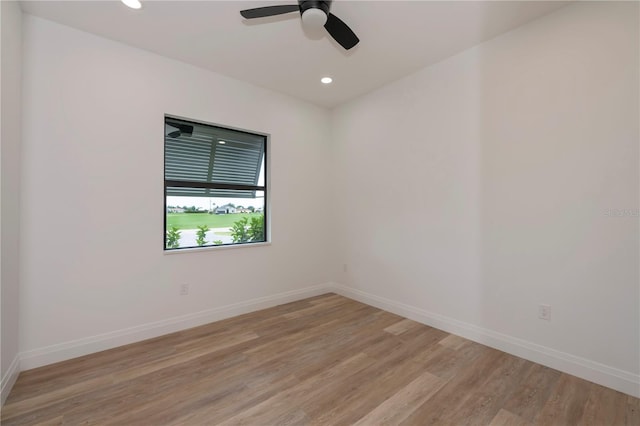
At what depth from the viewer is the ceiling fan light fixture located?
195cm

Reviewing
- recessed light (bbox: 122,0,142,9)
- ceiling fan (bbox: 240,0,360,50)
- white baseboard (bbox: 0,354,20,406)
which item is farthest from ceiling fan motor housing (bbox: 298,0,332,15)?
white baseboard (bbox: 0,354,20,406)

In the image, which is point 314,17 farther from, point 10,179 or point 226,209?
point 10,179

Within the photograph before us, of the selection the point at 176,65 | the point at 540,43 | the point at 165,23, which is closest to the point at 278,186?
the point at 176,65

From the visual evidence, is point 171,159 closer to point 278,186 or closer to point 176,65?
point 176,65

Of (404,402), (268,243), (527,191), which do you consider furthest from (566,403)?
(268,243)

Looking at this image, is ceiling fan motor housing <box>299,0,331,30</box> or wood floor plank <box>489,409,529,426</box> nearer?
wood floor plank <box>489,409,529,426</box>

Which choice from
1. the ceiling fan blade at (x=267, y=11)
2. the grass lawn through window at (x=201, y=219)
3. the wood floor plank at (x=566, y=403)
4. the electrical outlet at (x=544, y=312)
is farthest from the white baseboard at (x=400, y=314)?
the ceiling fan blade at (x=267, y=11)

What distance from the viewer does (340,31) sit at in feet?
7.16

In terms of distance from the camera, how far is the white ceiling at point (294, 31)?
2.20 meters

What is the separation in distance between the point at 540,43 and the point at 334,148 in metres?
2.57

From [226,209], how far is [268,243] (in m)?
0.67

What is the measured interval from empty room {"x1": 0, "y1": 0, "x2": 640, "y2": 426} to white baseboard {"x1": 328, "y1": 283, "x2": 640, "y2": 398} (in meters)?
0.02

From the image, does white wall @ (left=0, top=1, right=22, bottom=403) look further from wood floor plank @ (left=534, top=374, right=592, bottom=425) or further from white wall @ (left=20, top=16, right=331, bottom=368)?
wood floor plank @ (left=534, top=374, right=592, bottom=425)

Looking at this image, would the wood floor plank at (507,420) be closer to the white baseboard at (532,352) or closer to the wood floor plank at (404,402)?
the wood floor plank at (404,402)
